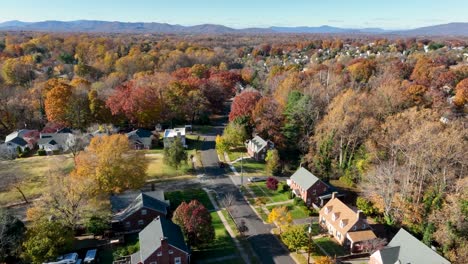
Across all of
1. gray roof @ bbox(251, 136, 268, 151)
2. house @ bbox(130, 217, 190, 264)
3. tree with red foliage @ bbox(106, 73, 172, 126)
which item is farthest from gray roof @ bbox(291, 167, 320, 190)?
tree with red foliage @ bbox(106, 73, 172, 126)

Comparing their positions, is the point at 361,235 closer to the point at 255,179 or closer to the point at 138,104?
the point at 255,179

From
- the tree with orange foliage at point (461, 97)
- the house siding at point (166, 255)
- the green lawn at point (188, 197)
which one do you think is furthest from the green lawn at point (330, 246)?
the tree with orange foliage at point (461, 97)

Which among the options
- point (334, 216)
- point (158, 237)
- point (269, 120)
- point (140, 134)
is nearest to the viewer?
point (158, 237)

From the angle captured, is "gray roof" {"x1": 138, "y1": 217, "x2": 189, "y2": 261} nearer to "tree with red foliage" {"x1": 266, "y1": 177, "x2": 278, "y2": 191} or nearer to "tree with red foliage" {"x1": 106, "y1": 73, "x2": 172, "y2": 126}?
"tree with red foliage" {"x1": 266, "y1": 177, "x2": 278, "y2": 191}

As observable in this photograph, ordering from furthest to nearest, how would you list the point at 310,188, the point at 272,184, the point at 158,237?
the point at 272,184 → the point at 310,188 → the point at 158,237

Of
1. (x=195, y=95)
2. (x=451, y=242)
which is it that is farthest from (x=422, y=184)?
(x=195, y=95)

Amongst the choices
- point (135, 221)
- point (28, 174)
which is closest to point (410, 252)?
point (135, 221)
